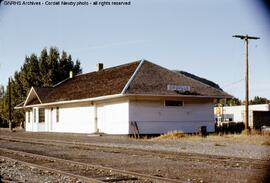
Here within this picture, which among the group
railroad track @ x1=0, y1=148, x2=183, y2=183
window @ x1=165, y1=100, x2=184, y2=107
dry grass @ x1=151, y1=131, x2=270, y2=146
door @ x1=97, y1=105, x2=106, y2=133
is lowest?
dry grass @ x1=151, y1=131, x2=270, y2=146

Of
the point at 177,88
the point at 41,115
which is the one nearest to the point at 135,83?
the point at 177,88

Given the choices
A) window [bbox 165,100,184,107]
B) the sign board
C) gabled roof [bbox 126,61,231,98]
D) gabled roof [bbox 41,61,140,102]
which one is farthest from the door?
the sign board

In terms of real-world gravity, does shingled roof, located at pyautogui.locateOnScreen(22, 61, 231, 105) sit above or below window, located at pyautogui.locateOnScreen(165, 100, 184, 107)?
above

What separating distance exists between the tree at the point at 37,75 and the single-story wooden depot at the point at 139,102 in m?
21.6

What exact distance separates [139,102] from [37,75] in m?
32.9

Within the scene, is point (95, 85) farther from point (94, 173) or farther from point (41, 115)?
point (94, 173)

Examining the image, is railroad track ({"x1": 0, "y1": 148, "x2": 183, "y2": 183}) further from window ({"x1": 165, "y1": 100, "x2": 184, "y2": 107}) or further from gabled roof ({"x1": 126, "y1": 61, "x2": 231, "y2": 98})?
window ({"x1": 165, "y1": 100, "x2": 184, "y2": 107})

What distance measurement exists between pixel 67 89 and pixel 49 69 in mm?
19637

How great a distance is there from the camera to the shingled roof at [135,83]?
27358mm

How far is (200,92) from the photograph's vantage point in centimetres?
2931

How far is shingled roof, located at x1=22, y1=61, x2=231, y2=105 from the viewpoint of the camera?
2736cm

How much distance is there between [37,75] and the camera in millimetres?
57062

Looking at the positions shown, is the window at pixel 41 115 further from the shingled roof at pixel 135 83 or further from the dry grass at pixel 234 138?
the dry grass at pixel 234 138

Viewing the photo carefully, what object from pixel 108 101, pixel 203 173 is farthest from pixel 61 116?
pixel 203 173
